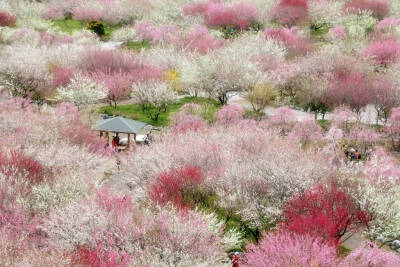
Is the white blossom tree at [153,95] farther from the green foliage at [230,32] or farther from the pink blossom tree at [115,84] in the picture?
the green foliage at [230,32]

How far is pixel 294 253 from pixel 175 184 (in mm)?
7914

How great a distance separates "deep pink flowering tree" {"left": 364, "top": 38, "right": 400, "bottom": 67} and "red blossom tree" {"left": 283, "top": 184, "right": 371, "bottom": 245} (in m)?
30.3

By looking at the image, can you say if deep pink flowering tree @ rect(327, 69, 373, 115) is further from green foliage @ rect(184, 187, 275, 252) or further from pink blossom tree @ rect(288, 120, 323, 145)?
green foliage @ rect(184, 187, 275, 252)

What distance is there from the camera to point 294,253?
17.7 meters

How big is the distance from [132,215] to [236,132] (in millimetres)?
11669

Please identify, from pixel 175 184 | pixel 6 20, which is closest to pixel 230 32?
pixel 6 20

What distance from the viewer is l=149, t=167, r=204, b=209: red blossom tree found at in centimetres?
2350

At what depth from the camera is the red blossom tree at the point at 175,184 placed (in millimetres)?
23500

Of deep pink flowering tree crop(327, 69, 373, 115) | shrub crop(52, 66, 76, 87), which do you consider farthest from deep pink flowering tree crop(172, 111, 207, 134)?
shrub crop(52, 66, 76, 87)

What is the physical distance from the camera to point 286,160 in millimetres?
24953

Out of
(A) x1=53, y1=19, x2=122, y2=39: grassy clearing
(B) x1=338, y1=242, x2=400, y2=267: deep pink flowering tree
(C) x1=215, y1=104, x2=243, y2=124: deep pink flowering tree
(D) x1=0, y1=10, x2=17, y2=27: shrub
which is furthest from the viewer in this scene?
(A) x1=53, y1=19, x2=122, y2=39: grassy clearing

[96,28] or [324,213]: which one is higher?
[96,28]

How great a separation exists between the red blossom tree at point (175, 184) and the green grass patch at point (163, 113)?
14.3 meters

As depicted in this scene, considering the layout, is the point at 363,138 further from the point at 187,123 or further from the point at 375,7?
the point at 375,7
